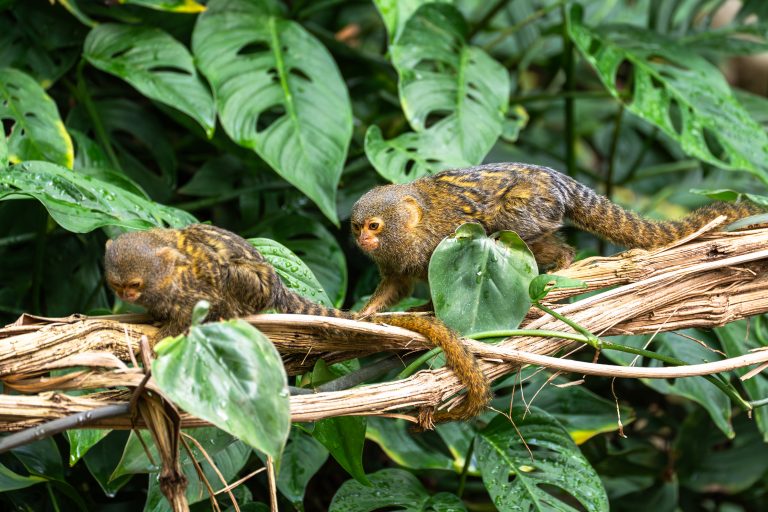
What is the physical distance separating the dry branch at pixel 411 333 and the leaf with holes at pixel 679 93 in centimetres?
102

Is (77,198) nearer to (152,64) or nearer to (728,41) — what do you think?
(152,64)

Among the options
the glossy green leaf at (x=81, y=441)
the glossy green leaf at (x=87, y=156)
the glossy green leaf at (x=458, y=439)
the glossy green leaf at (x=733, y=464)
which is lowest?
the glossy green leaf at (x=733, y=464)

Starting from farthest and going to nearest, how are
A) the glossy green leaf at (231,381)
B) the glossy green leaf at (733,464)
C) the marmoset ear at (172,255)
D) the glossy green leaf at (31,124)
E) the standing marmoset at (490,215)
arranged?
1. the glossy green leaf at (733,464)
2. the glossy green leaf at (31,124)
3. the standing marmoset at (490,215)
4. the marmoset ear at (172,255)
5. the glossy green leaf at (231,381)

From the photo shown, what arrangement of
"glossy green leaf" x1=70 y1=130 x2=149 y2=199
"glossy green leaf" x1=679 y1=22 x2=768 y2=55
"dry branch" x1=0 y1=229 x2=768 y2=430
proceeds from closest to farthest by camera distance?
1. "dry branch" x1=0 y1=229 x2=768 y2=430
2. "glossy green leaf" x1=70 y1=130 x2=149 y2=199
3. "glossy green leaf" x1=679 y1=22 x2=768 y2=55

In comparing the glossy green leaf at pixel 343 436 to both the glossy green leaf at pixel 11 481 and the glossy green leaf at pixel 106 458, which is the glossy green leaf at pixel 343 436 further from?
the glossy green leaf at pixel 11 481

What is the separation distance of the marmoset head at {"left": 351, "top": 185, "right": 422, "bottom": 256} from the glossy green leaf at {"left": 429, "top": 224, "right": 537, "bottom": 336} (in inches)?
21.3

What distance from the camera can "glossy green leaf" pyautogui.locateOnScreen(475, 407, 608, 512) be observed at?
106 inches

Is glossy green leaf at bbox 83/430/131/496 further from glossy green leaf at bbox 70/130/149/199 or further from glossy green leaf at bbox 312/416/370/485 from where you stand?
glossy green leaf at bbox 70/130/149/199

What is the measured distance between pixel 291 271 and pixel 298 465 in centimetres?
79

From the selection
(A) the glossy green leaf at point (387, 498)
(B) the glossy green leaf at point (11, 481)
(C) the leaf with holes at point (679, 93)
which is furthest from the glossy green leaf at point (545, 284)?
(B) the glossy green leaf at point (11, 481)

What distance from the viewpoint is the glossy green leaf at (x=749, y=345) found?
3.29m

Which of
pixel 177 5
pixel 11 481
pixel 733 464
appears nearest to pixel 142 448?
pixel 11 481

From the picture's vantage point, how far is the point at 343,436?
251 cm

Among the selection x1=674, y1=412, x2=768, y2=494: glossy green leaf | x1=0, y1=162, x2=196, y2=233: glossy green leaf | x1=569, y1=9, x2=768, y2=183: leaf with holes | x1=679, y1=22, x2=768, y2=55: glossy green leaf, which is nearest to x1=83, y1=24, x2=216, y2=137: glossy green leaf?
x1=0, y1=162, x2=196, y2=233: glossy green leaf
